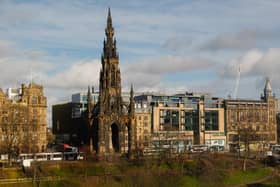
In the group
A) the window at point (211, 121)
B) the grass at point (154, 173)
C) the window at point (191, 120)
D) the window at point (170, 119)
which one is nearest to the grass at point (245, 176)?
the grass at point (154, 173)

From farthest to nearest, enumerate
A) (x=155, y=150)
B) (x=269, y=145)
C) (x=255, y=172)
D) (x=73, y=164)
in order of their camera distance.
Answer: (x=269, y=145) < (x=155, y=150) < (x=255, y=172) < (x=73, y=164)

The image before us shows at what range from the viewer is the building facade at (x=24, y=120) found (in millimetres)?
129500

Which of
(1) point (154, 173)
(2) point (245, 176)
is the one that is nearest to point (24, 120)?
(1) point (154, 173)

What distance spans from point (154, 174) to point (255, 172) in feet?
110

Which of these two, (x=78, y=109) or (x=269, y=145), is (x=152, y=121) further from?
(x=269, y=145)

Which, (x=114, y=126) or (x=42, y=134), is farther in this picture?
(x=42, y=134)

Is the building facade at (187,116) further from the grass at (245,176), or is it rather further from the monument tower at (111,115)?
the grass at (245,176)

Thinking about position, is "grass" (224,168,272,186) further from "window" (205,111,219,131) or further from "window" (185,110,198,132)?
"window" (205,111,219,131)

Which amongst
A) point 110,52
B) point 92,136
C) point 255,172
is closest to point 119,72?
point 110,52

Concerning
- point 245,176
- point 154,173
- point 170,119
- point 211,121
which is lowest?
point 245,176

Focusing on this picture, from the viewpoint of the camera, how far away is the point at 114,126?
136 metres

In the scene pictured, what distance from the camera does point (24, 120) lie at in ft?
446

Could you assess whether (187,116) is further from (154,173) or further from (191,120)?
(154,173)

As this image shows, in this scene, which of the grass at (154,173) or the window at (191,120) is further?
the window at (191,120)
